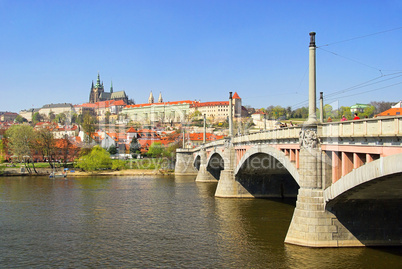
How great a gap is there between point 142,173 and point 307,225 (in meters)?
72.8

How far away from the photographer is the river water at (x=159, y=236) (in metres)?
22.8

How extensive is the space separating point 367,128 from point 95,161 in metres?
84.0

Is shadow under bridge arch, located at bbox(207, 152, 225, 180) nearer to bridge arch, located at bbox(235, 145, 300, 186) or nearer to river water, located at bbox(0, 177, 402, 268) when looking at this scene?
river water, located at bbox(0, 177, 402, 268)

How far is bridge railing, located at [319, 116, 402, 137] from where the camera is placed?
15.9 meters

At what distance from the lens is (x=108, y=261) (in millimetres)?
23969

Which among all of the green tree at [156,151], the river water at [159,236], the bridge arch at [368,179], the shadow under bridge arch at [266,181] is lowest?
the river water at [159,236]

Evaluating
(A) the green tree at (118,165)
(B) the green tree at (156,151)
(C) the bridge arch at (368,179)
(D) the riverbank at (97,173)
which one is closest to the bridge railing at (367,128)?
(C) the bridge arch at (368,179)

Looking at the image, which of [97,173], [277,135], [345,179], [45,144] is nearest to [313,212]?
[345,179]

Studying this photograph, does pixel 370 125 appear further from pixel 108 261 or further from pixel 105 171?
pixel 105 171

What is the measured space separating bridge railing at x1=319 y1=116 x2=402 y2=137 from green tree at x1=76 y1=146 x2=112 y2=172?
260ft

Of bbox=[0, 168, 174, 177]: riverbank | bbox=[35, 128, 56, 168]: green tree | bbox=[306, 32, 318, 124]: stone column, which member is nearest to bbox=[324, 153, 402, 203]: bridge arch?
bbox=[306, 32, 318, 124]: stone column

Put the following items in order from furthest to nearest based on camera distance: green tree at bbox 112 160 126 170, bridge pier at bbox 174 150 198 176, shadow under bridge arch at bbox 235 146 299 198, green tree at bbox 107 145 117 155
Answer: green tree at bbox 107 145 117 155 < green tree at bbox 112 160 126 170 < bridge pier at bbox 174 150 198 176 < shadow under bridge arch at bbox 235 146 299 198

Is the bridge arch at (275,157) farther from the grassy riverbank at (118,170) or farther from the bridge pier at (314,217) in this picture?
the grassy riverbank at (118,170)

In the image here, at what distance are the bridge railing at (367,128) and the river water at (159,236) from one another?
6.76 meters
